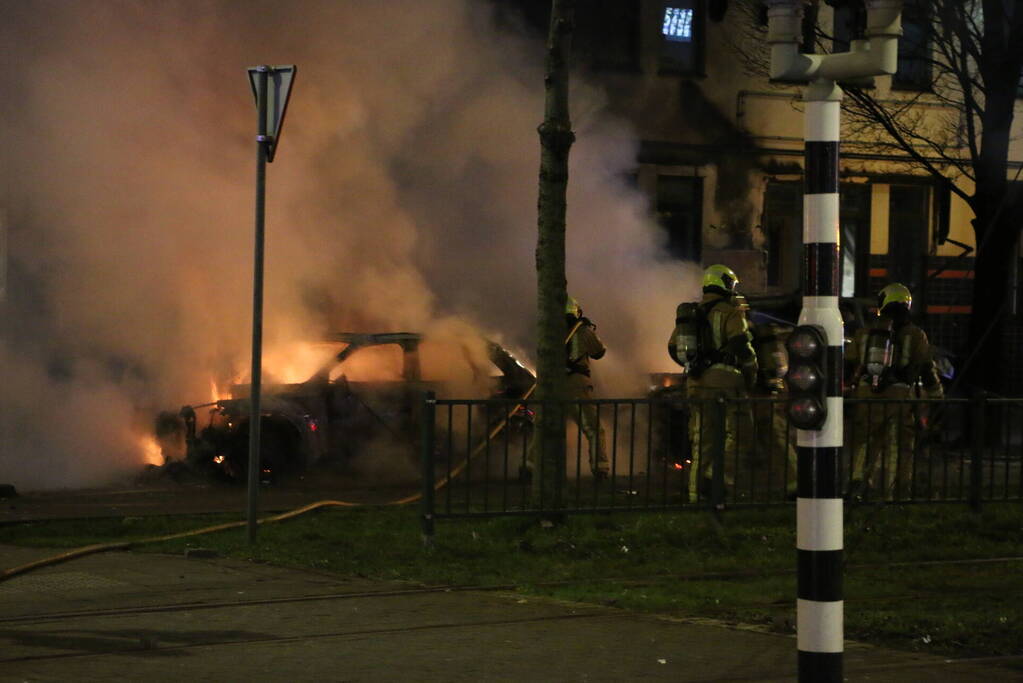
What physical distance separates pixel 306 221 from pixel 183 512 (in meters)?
7.72

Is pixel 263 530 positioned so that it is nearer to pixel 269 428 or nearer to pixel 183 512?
pixel 183 512

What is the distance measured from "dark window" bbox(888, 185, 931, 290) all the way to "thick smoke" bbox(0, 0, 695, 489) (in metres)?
7.46

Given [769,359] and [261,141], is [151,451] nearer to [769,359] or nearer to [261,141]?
[769,359]

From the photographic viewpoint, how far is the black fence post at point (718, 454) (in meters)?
10.9

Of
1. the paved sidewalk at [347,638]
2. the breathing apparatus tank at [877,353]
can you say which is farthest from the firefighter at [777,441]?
the paved sidewalk at [347,638]

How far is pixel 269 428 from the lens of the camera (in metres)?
15.0

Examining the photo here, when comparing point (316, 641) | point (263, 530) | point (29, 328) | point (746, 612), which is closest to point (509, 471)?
point (263, 530)

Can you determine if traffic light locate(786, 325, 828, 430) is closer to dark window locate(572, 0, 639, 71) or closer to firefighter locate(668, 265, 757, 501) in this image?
firefighter locate(668, 265, 757, 501)

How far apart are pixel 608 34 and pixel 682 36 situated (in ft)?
4.73

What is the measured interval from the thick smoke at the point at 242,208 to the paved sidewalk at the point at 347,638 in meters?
6.78

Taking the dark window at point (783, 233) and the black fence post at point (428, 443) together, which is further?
the dark window at point (783, 233)

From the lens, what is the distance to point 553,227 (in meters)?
11.4

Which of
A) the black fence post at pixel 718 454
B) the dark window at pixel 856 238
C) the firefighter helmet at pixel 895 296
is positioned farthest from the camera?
the dark window at pixel 856 238

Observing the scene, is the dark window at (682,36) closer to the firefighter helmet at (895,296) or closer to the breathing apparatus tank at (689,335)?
the firefighter helmet at (895,296)
